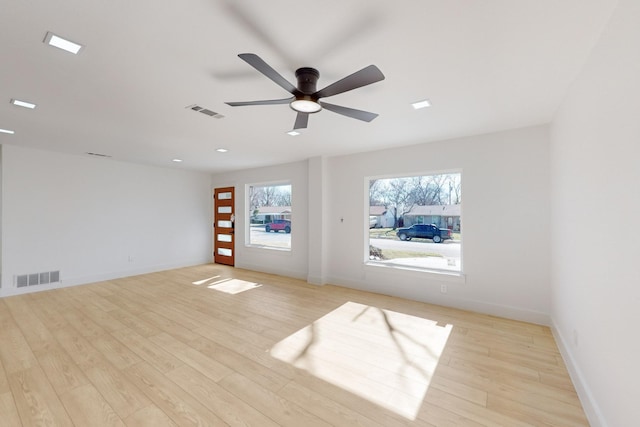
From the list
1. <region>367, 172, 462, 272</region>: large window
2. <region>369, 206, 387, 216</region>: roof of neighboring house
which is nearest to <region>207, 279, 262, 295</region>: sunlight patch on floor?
<region>367, 172, 462, 272</region>: large window

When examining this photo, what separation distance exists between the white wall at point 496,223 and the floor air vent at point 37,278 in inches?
232

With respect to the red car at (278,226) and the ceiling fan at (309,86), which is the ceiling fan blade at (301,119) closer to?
the ceiling fan at (309,86)

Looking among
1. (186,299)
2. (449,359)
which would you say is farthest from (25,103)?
(449,359)

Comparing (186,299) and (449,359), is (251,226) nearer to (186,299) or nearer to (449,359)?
(186,299)

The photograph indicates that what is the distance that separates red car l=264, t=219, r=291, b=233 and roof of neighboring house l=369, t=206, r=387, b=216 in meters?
2.10

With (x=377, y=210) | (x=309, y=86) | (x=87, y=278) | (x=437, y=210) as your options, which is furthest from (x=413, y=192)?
(x=87, y=278)

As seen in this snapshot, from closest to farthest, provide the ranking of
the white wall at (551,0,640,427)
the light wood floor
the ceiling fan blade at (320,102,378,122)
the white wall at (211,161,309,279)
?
the white wall at (551,0,640,427) → the light wood floor → the ceiling fan blade at (320,102,378,122) → the white wall at (211,161,309,279)

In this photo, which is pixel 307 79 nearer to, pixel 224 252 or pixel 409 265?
pixel 409 265

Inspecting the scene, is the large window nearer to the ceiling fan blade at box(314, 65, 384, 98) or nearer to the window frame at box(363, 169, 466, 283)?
the window frame at box(363, 169, 466, 283)

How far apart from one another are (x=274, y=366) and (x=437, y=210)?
333cm

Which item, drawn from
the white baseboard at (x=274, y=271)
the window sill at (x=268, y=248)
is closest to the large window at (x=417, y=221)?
the white baseboard at (x=274, y=271)

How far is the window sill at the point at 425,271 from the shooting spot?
12.8 ft

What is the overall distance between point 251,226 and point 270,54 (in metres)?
5.42

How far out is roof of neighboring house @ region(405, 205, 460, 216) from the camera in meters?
4.08
